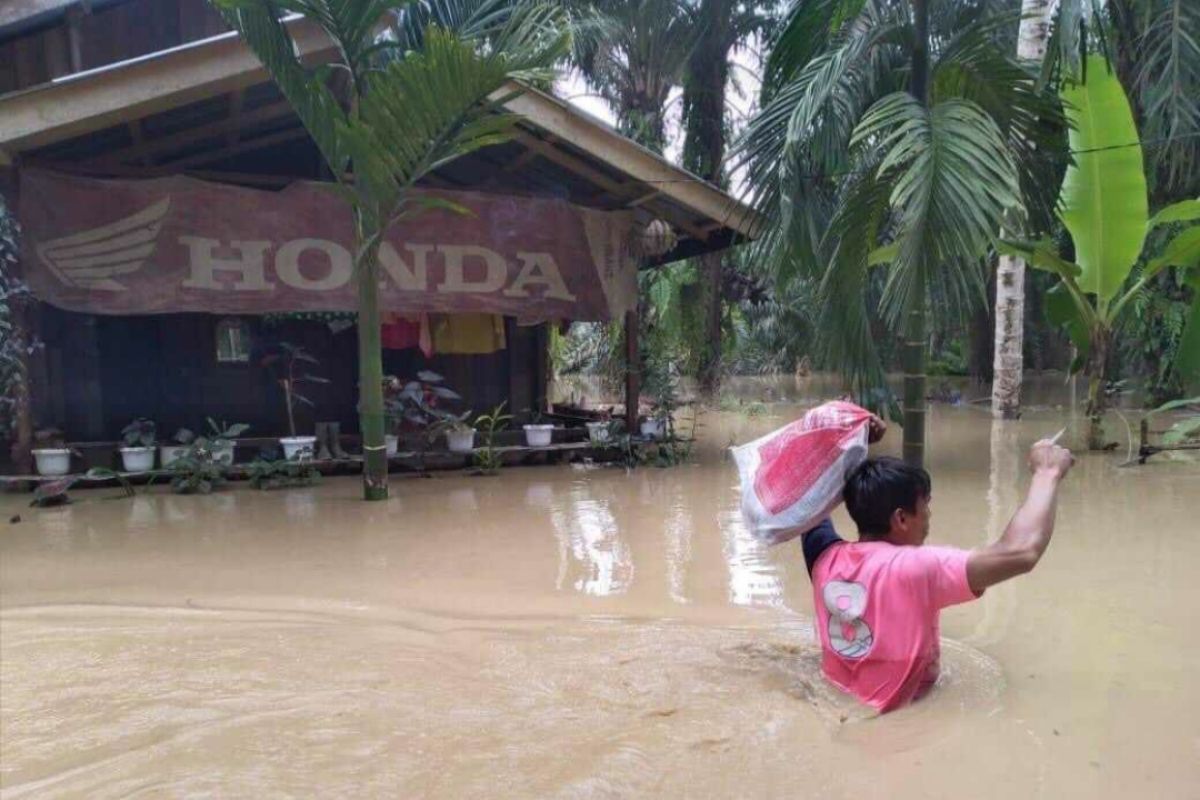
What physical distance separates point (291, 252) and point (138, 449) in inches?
91.8

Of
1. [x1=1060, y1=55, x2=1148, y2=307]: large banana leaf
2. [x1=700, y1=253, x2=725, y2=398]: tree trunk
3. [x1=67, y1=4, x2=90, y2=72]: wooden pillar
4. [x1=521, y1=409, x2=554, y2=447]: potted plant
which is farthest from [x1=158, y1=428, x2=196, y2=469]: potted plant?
[x1=700, y1=253, x2=725, y2=398]: tree trunk

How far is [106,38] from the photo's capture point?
10.0 m

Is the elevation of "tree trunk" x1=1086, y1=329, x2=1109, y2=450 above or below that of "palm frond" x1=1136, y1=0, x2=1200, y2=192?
below

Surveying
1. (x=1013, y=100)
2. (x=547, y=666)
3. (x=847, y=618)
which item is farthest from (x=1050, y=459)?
(x=1013, y=100)

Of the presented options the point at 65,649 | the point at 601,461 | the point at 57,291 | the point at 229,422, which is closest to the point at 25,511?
the point at 57,291

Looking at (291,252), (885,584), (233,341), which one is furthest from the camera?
(233,341)

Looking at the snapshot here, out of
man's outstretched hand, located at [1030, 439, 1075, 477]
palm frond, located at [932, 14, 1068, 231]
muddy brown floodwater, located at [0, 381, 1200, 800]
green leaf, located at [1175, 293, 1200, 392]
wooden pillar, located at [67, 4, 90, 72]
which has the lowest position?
muddy brown floodwater, located at [0, 381, 1200, 800]

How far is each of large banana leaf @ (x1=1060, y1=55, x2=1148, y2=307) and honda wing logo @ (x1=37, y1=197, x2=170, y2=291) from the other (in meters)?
8.06

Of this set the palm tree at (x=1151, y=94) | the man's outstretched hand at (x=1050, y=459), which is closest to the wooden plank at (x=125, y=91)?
the palm tree at (x=1151, y=94)

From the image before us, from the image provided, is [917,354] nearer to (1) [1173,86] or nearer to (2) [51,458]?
(1) [1173,86]

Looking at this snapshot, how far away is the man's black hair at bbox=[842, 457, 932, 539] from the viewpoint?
9.05 ft

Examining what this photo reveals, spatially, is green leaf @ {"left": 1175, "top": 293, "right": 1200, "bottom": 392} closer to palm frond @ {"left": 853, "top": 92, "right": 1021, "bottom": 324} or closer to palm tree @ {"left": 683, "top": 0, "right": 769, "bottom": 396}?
palm frond @ {"left": 853, "top": 92, "right": 1021, "bottom": 324}

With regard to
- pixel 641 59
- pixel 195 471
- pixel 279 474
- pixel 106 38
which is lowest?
pixel 279 474

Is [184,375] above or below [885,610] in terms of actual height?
above
